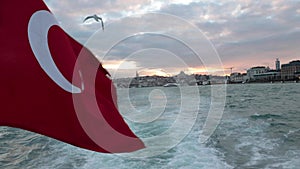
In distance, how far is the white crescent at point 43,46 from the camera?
157 centimetres

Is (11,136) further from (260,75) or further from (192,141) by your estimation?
(260,75)

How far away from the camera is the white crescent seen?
5.16 ft

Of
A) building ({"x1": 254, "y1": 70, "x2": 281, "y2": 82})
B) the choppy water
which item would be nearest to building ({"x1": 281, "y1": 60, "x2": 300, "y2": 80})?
building ({"x1": 254, "y1": 70, "x2": 281, "y2": 82})

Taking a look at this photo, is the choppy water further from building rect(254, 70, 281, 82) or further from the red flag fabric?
building rect(254, 70, 281, 82)

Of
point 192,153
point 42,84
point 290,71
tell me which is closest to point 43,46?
point 42,84

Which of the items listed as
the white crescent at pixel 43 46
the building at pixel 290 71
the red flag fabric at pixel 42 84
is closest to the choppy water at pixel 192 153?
the red flag fabric at pixel 42 84

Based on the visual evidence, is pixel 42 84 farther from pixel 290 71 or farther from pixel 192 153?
pixel 290 71

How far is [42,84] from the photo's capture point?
1568 millimetres

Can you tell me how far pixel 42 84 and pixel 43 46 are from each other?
224 millimetres

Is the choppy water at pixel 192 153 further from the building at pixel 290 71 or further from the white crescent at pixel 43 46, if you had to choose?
the building at pixel 290 71

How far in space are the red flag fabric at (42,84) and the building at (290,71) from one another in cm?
11327

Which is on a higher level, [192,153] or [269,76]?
[269,76]

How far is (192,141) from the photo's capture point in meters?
8.47

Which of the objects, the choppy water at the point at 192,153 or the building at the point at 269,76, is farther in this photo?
the building at the point at 269,76
